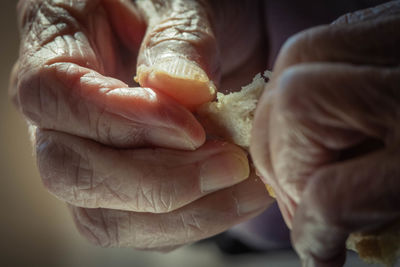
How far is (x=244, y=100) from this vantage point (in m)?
0.67

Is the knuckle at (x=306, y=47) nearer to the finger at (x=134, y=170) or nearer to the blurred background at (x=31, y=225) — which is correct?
the finger at (x=134, y=170)

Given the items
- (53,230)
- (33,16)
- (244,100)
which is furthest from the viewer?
(53,230)

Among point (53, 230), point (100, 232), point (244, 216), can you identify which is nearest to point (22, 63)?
point (100, 232)

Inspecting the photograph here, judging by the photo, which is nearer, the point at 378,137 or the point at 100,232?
the point at 378,137

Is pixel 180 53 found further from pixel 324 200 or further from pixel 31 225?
pixel 31 225

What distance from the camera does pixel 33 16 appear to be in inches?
31.9

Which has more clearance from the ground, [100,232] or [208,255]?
[100,232]

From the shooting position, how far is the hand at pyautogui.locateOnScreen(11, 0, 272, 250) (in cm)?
66

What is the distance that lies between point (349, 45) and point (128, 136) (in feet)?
1.32

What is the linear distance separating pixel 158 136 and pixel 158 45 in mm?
186

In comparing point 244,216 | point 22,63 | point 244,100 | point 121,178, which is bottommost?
point 244,216

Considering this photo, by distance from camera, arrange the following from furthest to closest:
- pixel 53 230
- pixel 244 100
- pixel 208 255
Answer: pixel 53 230 → pixel 208 255 → pixel 244 100

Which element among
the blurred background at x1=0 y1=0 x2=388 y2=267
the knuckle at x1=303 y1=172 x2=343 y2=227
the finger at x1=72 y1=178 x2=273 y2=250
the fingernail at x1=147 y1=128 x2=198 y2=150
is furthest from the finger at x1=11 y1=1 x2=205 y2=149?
the blurred background at x1=0 y1=0 x2=388 y2=267

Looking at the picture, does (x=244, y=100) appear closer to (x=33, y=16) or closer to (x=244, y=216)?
(x=244, y=216)
